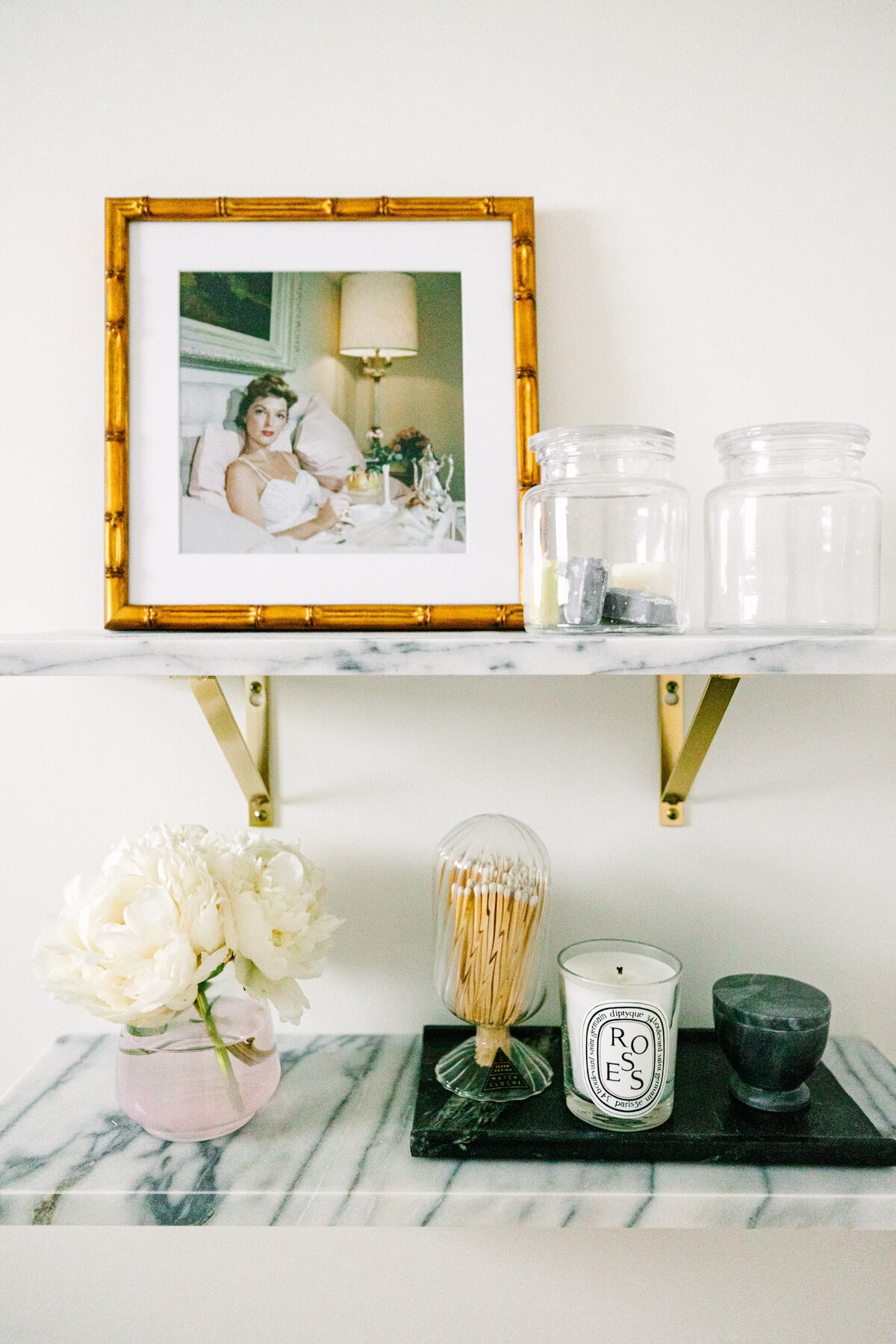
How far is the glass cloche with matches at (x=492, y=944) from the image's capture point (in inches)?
28.6

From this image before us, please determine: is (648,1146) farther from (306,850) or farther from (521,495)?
(521,495)

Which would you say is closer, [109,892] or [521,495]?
[109,892]

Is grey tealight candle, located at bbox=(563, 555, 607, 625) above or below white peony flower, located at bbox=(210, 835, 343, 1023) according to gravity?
above

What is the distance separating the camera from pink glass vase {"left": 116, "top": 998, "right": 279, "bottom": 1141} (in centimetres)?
71

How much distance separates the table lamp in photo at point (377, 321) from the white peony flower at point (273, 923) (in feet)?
1.28

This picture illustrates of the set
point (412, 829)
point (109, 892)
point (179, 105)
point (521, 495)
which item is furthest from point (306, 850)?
point (179, 105)

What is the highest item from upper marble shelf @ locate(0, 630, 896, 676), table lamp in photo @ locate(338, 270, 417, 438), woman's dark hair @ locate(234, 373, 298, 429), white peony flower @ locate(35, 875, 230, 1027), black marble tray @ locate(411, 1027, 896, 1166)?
table lamp in photo @ locate(338, 270, 417, 438)

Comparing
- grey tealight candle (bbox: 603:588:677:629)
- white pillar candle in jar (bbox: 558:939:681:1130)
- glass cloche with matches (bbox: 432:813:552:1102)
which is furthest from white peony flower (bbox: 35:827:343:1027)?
grey tealight candle (bbox: 603:588:677:629)

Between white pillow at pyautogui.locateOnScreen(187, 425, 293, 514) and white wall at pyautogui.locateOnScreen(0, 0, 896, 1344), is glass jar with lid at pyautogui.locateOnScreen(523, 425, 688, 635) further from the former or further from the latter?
white pillow at pyautogui.locateOnScreen(187, 425, 293, 514)

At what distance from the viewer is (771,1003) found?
28.1 inches

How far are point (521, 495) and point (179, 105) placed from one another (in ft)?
1.59

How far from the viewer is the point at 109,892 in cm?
68

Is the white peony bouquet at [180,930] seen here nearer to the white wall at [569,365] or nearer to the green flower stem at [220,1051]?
the green flower stem at [220,1051]

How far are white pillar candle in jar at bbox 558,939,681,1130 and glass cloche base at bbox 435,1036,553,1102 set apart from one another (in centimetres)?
5
